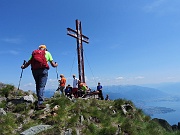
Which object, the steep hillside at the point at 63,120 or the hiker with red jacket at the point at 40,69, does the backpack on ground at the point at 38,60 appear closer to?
the hiker with red jacket at the point at 40,69

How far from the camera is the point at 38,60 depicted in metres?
9.38

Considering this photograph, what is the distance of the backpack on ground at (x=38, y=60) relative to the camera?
938 cm

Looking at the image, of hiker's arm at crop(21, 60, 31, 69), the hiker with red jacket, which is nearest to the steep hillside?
the hiker with red jacket

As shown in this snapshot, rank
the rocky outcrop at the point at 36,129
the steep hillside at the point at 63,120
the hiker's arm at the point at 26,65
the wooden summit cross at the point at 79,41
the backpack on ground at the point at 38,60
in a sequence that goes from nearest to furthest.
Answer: the rocky outcrop at the point at 36,129 → the steep hillside at the point at 63,120 → the backpack on ground at the point at 38,60 → the hiker's arm at the point at 26,65 → the wooden summit cross at the point at 79,41

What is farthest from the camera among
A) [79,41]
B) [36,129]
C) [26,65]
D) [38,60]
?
[79,41]

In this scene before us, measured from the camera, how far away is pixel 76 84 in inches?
757

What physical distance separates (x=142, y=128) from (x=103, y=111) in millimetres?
2050

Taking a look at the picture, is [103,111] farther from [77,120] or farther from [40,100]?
[40,100]

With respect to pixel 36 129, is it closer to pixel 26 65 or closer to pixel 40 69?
pixel 40 69

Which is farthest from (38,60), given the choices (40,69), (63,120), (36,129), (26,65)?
(36,129)

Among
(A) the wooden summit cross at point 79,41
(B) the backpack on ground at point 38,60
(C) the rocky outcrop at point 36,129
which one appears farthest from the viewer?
(A) the wooden summit cross at point 79,41

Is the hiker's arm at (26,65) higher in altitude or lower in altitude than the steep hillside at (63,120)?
higher

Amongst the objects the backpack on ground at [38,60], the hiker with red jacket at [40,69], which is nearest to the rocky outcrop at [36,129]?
the hiker with red jacket at [40,69]

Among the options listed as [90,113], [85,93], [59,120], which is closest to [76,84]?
[85,93]
